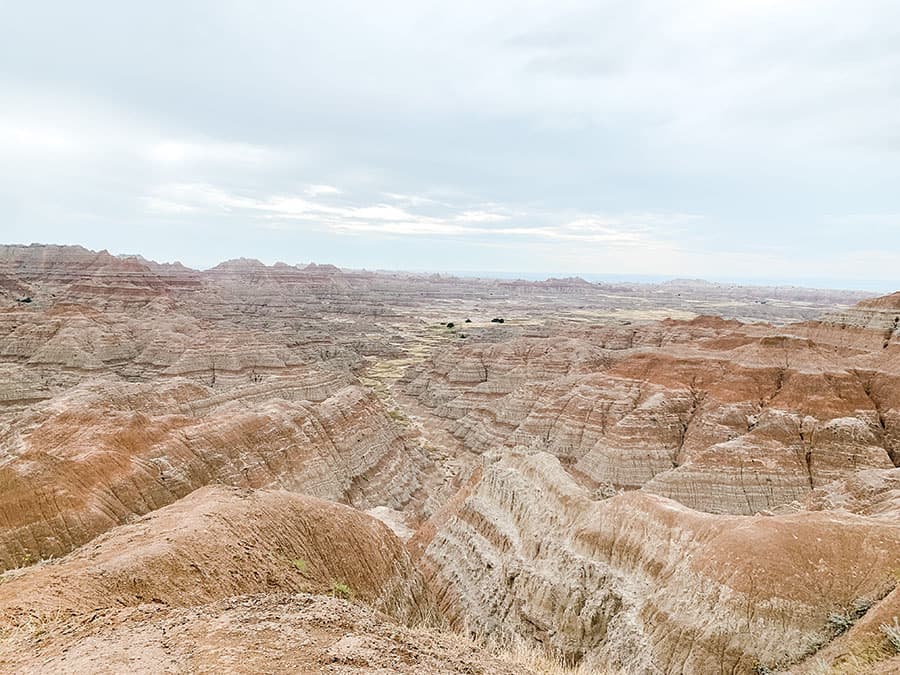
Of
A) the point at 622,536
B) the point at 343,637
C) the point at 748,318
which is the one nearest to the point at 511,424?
the point at 622,536

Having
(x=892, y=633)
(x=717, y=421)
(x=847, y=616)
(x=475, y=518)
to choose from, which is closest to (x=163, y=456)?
(x=475, y=518)

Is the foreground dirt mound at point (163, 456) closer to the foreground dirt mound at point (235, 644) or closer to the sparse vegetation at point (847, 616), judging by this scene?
the foreground dirt mound at point (235, 644)

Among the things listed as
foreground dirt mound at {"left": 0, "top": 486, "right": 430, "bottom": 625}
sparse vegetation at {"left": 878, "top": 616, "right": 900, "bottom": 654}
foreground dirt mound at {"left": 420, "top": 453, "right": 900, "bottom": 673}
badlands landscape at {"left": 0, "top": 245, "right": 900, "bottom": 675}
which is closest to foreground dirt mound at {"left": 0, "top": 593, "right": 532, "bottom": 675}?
badlands landscape at {"left": 0, "top": 245, "right": 900, "bottom": 675}

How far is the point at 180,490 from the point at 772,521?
28.3m

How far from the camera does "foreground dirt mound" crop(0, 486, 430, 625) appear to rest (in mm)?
11445

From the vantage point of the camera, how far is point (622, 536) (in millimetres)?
17781

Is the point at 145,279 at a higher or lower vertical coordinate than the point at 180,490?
higher

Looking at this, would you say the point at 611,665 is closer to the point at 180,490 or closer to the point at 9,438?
the point at 180,490

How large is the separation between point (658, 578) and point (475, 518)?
30.7 ft

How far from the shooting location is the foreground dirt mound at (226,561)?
37.6ft

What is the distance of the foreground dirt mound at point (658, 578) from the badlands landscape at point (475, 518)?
70mm

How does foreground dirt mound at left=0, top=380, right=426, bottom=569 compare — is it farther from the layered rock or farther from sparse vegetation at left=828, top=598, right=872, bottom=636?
Result: sparse vegetation at left=828, top=598, right=872, bottom=636

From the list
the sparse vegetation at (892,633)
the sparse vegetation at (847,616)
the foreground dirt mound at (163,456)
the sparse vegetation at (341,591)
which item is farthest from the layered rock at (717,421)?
the sparse vegetation at (341,591)

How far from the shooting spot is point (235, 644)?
8.56m
